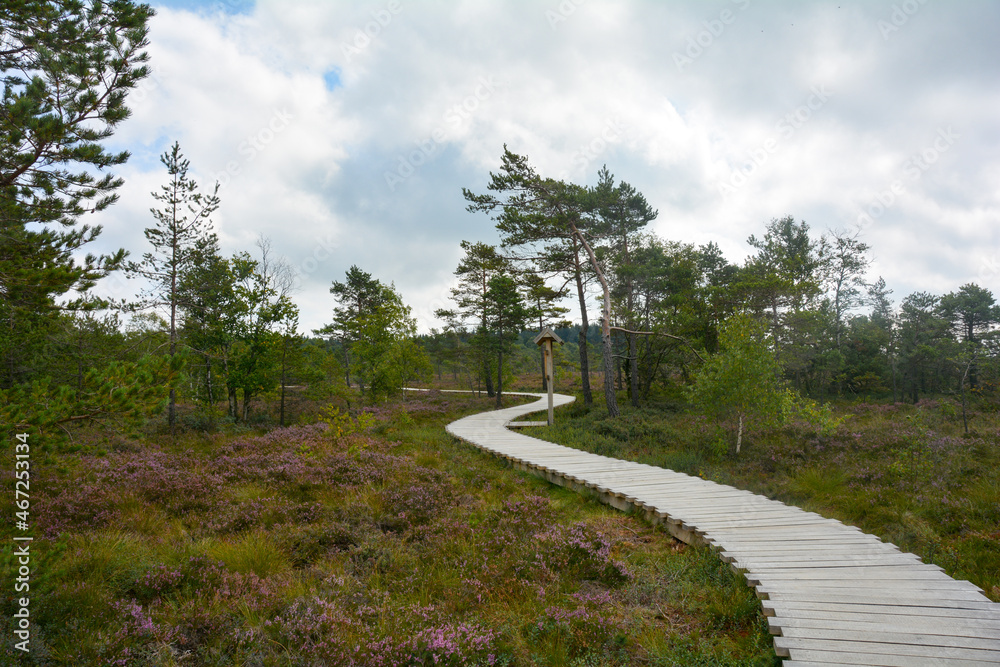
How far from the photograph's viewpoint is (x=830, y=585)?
429cm

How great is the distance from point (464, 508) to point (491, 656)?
159 inches

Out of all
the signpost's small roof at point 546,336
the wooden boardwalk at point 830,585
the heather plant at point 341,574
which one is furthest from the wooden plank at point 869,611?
the signpost's small roof at point 546,336

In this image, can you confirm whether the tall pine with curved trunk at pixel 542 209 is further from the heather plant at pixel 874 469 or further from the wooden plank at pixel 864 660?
the wooden plank at pixel 864 660

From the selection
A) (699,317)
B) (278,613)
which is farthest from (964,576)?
(699,317)

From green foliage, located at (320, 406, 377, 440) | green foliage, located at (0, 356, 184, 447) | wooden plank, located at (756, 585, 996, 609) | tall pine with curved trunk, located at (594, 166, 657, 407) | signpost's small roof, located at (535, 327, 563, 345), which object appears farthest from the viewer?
tall pine with curved trunk, located at (594, 166, 657, 407)

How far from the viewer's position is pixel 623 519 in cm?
714

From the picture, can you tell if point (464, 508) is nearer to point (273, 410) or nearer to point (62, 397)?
point (62, 397)

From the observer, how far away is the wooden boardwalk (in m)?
3.34

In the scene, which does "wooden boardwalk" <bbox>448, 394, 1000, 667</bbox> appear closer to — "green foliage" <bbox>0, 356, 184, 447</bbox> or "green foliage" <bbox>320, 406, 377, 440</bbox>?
"green foliage" <bbox>0, 356, 184, 447</bbox>

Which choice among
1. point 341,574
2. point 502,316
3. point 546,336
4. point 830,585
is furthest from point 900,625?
point 502,316

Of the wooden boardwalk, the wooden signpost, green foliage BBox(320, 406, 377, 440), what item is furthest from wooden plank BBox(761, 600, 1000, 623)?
the wooden signpost

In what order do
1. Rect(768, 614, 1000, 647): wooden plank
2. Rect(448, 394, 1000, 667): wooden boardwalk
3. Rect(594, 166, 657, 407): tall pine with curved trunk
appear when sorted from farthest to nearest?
Rect(594, 166, 657, 407): tall pine with curved trunk < Rect(768, 614, 1000, 647): wooden plank < Rect(448, 394, 1000, 667): wooden boardwalk

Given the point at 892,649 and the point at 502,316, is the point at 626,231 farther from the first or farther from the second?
the point at 892,649

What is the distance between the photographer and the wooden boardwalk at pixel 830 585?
11.0 feet
